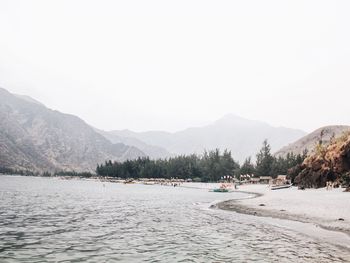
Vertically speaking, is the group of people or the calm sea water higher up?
the group of people

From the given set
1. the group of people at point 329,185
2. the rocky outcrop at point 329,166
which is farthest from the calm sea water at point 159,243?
the rocky outcrop at point 329,166

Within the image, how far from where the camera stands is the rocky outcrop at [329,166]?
79688 millimetres

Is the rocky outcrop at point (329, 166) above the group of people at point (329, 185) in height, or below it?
above

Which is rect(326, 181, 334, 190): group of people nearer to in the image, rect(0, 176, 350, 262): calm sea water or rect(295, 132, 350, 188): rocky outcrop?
rect(295, 132, 350, 188): rocky outcrop

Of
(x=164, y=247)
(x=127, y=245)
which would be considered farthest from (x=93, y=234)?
(x=164, y=247)

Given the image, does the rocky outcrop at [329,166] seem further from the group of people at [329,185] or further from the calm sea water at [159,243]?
the calm sea water at [159,243]

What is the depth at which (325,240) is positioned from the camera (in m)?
26.3

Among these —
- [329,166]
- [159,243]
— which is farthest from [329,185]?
[159,243]

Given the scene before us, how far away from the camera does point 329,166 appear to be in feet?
278

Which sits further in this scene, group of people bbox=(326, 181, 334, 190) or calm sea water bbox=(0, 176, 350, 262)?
group of people bbox=(326, 181, 334, 190)

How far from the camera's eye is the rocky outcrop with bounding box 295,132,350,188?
79688mm

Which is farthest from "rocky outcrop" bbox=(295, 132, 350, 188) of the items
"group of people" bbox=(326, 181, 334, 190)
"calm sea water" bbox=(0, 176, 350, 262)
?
"calm sea water" bbox=(0, 176, 350, 262)

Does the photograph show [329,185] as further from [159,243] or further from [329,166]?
[159,243]

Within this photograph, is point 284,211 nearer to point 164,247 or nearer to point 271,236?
point 271,236
